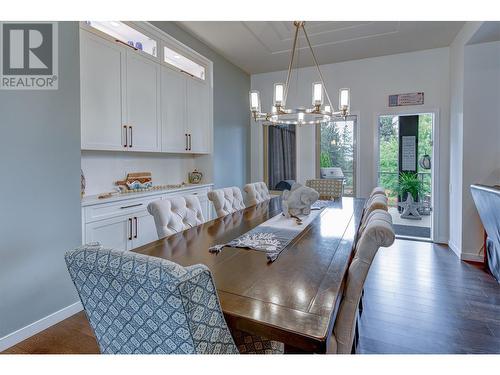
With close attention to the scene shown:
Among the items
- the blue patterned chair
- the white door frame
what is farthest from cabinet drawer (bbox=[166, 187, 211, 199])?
the white door frame

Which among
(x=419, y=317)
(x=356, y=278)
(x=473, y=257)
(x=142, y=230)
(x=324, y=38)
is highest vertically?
(x=324, y=38)

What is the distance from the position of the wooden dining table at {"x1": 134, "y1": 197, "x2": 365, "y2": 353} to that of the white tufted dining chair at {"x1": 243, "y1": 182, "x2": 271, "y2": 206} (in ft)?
3.78

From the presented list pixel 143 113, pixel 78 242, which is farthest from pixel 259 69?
pixel 78 242

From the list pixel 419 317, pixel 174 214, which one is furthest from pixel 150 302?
pixel 419 317

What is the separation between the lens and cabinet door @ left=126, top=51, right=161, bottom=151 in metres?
2.99

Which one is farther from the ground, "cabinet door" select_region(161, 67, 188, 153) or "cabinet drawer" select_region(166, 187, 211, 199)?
"cabinet door" select_region(161, 67, 188, 153)

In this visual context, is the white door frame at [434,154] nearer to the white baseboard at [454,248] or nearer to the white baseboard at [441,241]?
the white baseboard at [441,241]

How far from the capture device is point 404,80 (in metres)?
4.36

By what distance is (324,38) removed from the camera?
3852 millimetres

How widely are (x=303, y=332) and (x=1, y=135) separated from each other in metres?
2.21

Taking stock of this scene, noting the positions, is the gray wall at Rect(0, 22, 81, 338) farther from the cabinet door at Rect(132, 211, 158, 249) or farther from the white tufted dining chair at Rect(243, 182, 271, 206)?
the white tufted dining chair at Rect(243, 182, 271, 206)

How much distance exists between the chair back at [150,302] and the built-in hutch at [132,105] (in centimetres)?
173
